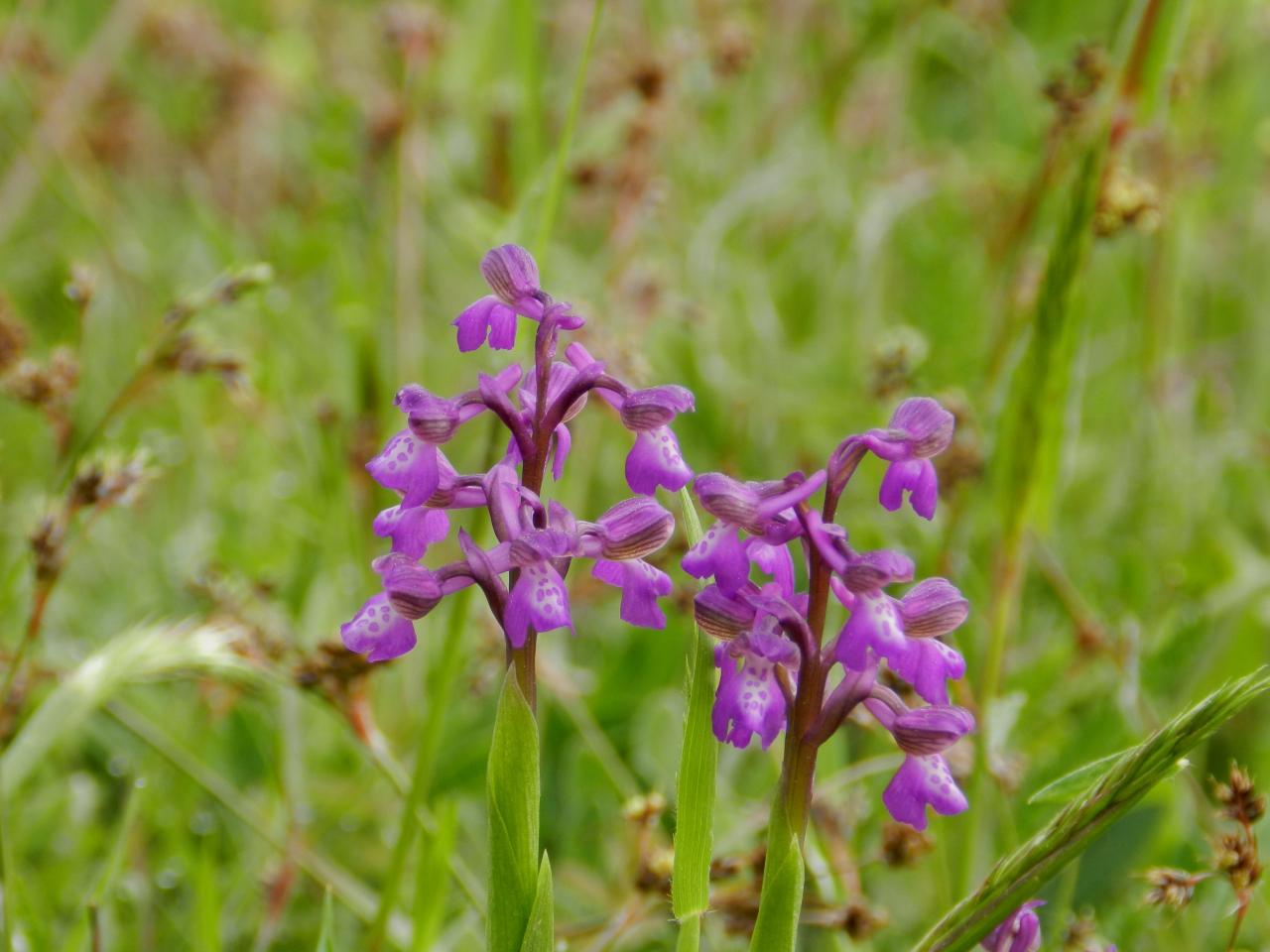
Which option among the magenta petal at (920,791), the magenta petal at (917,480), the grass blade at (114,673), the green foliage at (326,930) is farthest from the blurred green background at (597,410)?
→ the magenta petal at (917,480)

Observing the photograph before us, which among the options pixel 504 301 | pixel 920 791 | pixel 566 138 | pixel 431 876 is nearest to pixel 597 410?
pixel 566 138

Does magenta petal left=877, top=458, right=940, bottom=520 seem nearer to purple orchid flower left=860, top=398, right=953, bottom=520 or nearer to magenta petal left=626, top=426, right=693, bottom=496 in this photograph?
purple orchid flower left=860, top=398, right=953, bottom=520

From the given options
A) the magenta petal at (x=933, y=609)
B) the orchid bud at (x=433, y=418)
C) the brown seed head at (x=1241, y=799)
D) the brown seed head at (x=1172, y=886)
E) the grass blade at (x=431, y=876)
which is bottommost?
the brown seed head at (x=1172, y=886)

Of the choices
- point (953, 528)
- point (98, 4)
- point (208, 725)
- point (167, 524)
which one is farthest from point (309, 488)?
point (98, 4)

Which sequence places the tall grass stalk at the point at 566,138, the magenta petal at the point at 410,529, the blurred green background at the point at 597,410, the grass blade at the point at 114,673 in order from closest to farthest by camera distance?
the magenta petal at the point at 410,529 < the grass blade at the point at 114,673 < the tall grass stalk at the point at 566,138 < the blurred green background at the point at 597,410

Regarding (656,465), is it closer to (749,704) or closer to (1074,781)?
(749,704)

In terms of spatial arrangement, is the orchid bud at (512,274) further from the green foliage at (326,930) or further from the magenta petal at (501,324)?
the green foliage at (326,930)

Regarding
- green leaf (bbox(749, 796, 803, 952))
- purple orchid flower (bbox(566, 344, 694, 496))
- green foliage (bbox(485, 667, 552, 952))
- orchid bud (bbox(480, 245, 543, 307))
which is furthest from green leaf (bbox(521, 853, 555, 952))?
orchid bud (bbox(480, 245, 543, 307))
